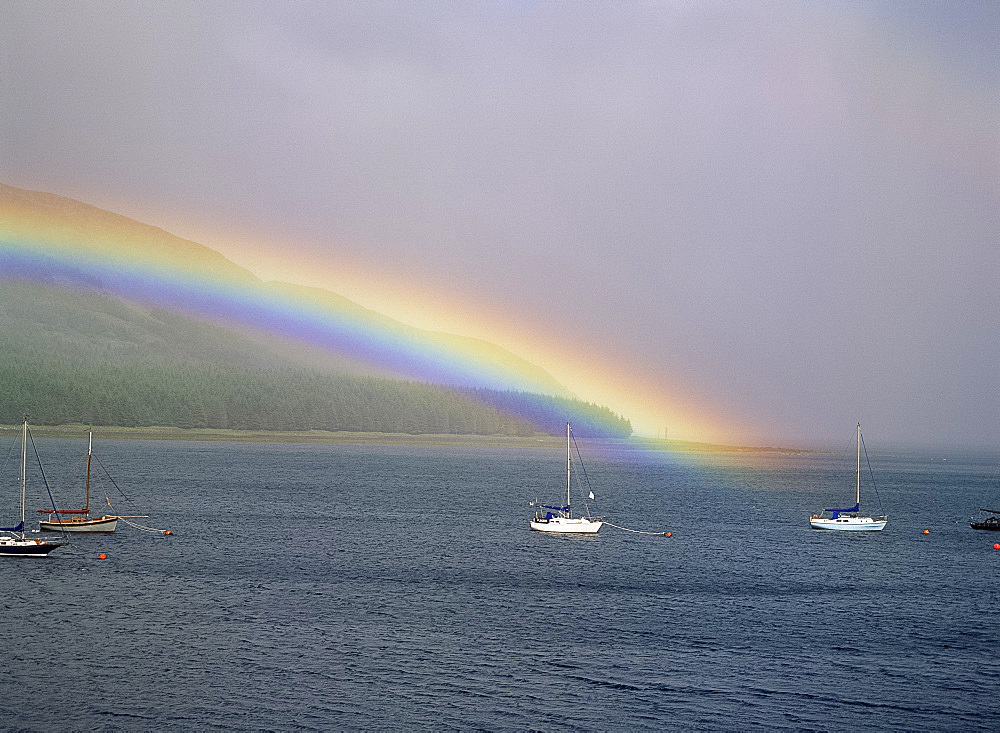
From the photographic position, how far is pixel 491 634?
66562 millimetres

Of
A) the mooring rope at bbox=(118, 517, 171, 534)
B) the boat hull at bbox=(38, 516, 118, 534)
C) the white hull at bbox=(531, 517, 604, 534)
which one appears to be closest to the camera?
the boat hull at bbox=(38, 516, 118, 534)

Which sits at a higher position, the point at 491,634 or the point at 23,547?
the point at 23,547

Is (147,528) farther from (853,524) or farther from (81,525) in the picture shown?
(853,524)

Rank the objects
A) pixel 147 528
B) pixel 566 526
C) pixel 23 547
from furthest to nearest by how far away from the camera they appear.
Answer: pixel 566 526 → pixel 147 528 → pixel 23 547

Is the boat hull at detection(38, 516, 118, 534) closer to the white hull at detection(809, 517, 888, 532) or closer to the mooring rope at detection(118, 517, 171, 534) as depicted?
the mooring rope at detection(118, 517, 171, 534)

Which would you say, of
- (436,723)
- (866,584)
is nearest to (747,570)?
(866,584)

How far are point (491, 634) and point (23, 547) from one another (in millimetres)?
48794

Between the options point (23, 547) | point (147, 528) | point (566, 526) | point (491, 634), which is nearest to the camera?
point (491, 634)

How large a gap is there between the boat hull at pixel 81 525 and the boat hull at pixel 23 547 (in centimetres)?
1514

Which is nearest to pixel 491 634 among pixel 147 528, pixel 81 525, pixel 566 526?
pixel 566 526

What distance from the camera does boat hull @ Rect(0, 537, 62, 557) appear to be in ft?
299

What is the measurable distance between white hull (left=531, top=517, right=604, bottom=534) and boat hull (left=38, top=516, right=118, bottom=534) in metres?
50.1

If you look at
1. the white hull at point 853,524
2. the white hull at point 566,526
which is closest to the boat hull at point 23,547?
the white hull at point 566,526

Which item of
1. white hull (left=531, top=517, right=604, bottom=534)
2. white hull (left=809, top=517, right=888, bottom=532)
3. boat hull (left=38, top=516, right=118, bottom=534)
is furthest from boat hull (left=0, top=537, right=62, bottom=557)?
white hull (left=809, top=517, right=888, bottom=532)
